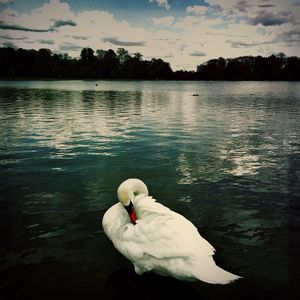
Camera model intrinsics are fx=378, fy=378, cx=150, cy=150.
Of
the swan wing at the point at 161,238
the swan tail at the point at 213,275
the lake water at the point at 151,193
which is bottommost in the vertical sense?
the lake water at the point at 151,193

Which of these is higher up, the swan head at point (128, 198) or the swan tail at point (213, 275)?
the swan head at point (128, 198)

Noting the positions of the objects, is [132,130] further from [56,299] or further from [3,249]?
[56,299]

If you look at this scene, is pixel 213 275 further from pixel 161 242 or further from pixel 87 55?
pixel 87 55

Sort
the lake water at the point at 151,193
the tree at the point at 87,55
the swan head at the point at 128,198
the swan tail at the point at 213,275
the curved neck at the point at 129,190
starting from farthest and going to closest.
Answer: the tree at the point at 87,55
the curved neck at the point at 129,190
the swan head at the point at 128,198
the lake water at the point at 151,193
the swan tail at the point at 213,275

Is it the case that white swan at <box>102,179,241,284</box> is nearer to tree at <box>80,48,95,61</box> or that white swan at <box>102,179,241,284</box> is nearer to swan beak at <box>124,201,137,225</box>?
swan beak at <box>124,201,137,225</box>

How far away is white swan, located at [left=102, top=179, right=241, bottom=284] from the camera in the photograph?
479 cm

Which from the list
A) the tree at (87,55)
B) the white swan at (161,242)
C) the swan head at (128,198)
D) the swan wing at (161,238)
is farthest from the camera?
the tree at (87,55)

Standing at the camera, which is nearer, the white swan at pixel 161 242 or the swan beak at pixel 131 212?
the white swan at pixel 161 242

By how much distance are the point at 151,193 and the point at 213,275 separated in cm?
521

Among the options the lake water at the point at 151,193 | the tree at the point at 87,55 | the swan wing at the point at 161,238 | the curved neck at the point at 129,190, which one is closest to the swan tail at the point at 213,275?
the swan wing at the point at 161,238

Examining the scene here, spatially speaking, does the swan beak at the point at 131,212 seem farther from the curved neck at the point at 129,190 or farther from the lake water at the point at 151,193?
the lake water at the point at 151,193

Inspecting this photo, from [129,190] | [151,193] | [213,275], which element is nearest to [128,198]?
[129,190]

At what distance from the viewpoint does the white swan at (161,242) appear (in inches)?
189

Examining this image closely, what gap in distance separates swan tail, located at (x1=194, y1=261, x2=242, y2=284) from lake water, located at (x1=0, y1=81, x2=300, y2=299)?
983 mm
